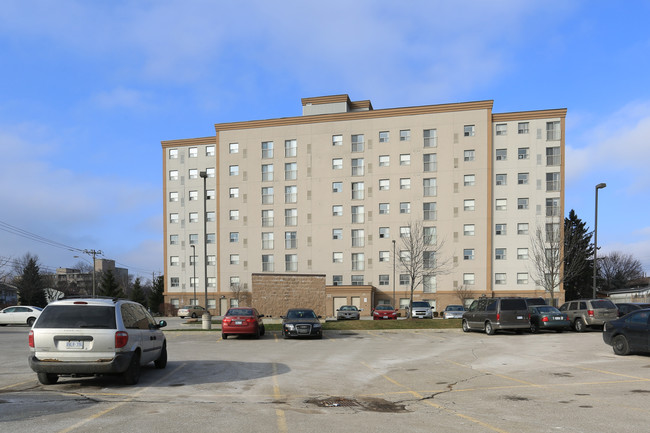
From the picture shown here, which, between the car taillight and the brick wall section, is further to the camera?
the brick wall section

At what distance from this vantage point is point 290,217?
2707 inches

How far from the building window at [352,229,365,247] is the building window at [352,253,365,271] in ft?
4.12

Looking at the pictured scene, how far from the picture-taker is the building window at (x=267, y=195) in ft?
228

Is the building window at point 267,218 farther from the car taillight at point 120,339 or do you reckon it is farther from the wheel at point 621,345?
the car taillight at point 120,339

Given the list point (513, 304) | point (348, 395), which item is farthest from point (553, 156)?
point (348, 395)

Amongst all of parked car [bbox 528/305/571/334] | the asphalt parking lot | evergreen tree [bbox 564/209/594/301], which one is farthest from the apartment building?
the asphalt parking lot

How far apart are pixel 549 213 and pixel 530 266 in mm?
6632

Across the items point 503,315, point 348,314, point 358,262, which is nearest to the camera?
point 503,315

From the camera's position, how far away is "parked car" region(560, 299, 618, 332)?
89.6 ft

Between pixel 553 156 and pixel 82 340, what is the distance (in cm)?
6202

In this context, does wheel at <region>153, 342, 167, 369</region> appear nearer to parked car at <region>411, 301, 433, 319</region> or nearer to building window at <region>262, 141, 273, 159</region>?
parked car at <region>411, 301, 433, 319</region>

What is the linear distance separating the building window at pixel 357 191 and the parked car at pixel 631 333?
5043 centimetres

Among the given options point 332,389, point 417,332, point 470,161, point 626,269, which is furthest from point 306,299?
point 626,269

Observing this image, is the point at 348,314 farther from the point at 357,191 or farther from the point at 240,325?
the point at 357,191
